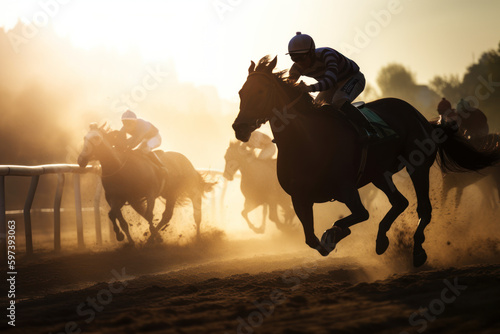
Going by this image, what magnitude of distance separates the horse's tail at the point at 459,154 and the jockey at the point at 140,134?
5937 millimetres

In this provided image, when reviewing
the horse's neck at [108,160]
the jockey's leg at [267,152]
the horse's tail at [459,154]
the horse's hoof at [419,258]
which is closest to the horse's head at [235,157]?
the jockey's leg at [267,152]

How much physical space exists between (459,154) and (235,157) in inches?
274

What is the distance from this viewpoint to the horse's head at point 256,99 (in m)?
5.75

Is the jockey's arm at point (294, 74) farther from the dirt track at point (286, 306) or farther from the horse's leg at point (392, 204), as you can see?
the dirt track at point (286, 306)

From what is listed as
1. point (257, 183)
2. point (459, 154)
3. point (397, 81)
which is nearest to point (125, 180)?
point (257, 183)

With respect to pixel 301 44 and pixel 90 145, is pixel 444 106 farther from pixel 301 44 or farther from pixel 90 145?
pixel 90 145

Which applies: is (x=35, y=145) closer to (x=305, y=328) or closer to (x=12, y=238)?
(x=12, y=238)

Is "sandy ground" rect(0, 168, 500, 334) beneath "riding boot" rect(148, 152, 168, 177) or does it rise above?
beneath

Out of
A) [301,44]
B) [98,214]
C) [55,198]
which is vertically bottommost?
[98,214]

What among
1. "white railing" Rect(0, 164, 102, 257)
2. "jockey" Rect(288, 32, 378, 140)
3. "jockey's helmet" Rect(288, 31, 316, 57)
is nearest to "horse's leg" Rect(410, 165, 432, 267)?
"jockey" Rect(288, 32, 378, 140)

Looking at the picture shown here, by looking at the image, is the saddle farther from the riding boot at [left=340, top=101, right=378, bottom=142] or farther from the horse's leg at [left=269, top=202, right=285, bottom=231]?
the horse's leg at [left=269, top=202, right=285, bottom=231]

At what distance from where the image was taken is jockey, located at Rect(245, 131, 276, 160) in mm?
14156

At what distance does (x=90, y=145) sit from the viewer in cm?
1079

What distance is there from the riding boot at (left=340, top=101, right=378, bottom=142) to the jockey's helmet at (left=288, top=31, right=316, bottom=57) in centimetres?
74
